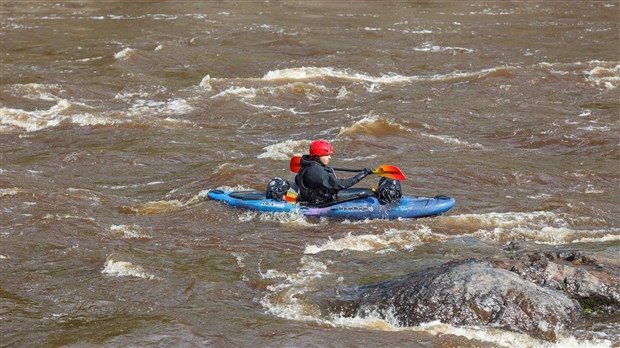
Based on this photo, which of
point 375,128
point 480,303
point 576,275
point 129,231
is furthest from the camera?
point 375,128

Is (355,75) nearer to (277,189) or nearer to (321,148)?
(277,189)

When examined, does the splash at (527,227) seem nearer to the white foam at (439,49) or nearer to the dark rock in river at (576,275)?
Answer: the dark rock in river at (576,275)

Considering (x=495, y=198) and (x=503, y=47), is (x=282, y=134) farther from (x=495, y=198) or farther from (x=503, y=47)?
→ (x=503, y=47)

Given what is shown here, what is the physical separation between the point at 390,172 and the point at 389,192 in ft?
0.86

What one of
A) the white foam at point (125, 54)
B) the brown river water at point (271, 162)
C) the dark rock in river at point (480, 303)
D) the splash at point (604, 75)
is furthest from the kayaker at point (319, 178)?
the white foam at point (125, 54)

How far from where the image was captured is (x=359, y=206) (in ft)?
38.8

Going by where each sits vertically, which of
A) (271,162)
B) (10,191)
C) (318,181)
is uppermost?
(318,181)

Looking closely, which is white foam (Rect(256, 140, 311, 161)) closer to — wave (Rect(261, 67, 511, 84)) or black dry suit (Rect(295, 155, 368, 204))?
black dry suit (Rect(295, 155, 368, 204))

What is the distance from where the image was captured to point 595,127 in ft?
54.7

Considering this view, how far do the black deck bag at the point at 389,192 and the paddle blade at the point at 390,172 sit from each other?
101 mm

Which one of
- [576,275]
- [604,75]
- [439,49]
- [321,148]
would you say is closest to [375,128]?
[321,148]

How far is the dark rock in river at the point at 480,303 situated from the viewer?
7.32 metres

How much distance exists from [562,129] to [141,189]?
25.6ft

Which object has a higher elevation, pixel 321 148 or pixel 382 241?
pixel 321 148
